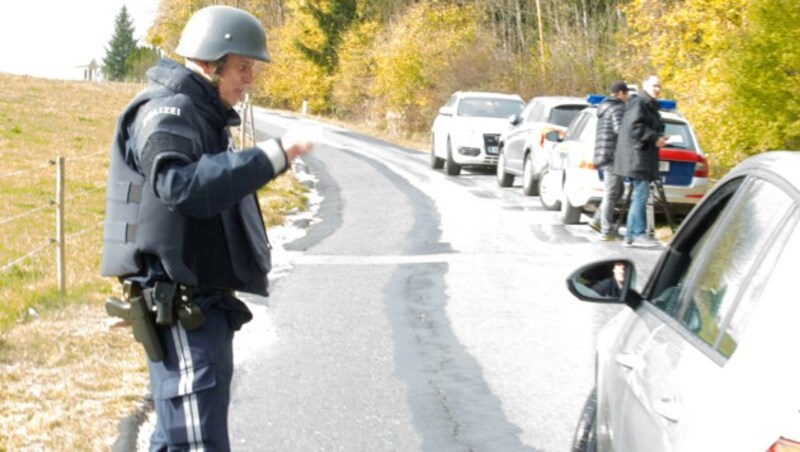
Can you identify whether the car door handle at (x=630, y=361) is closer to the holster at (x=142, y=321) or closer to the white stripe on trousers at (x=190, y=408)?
the white stripe on trousers at (x=190, y=408)

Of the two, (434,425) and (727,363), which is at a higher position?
(727,363)

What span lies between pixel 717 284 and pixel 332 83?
231 feet

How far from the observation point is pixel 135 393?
7281 millimetres

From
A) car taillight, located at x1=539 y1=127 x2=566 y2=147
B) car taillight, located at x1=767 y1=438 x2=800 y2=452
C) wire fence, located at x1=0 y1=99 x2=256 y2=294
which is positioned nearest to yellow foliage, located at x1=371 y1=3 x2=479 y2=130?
wire fence, located at x1=0 y1=99 x2=256 y2=294

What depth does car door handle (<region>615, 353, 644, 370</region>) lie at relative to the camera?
364 centimetres

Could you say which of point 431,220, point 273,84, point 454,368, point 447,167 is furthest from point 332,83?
point 454,368

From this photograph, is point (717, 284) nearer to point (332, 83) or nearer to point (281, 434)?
point (281, 434)

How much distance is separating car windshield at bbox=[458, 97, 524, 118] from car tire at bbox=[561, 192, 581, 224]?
942cm

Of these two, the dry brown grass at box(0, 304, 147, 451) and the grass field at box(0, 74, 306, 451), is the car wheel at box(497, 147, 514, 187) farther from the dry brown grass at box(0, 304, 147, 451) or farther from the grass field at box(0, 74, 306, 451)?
the dry brown grass at box(0, 304, 147, 451)

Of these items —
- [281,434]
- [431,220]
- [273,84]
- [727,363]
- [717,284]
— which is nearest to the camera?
[727,363]

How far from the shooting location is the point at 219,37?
13.5 feet

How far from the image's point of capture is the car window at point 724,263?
3035 millimetres

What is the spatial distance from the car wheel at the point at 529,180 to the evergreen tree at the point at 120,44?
11544cm

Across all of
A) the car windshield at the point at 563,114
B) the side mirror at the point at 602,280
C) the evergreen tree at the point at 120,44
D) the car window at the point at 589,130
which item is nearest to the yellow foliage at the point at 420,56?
the car windshield at the point at 563,114
